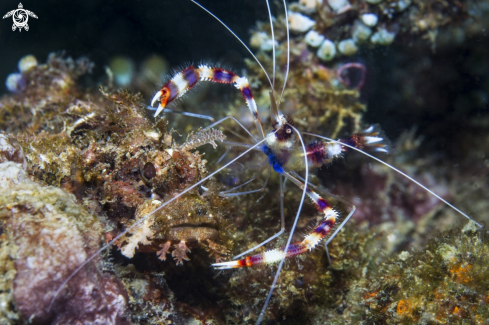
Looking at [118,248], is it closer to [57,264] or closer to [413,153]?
[57,264]

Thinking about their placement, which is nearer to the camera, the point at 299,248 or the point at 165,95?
the point at 165,95

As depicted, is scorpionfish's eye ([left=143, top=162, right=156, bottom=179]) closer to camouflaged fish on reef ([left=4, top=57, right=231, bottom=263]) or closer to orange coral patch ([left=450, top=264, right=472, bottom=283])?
camouflaged fish on reef ([left=4, top=57, right=231, bottom=263])

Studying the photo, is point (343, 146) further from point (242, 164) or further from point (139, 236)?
point (139, 236)

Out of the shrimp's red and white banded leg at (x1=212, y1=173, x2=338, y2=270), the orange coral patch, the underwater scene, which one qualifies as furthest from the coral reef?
the orange coral patch

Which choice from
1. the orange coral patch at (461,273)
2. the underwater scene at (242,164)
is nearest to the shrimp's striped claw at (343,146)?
the underwater scene at (242,164)

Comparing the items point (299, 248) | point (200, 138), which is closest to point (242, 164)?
point (200, 138)
